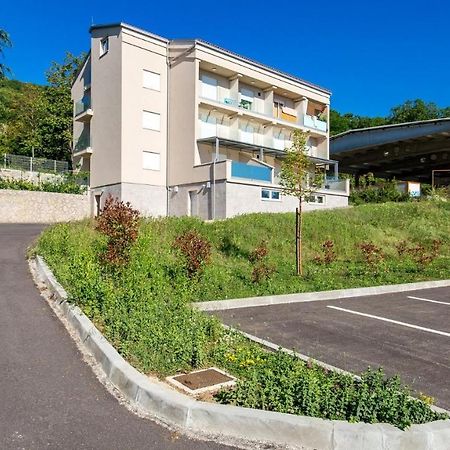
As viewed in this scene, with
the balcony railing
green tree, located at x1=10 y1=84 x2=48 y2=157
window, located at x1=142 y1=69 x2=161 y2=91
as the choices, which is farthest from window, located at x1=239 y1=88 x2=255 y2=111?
green tree, located at x1=10 y1=84 x2=48 y2=157

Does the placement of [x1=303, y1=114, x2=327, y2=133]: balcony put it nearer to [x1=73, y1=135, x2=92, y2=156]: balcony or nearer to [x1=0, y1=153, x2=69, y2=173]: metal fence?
[x1=73, y1=135, x2=92, y2=156]: balcony

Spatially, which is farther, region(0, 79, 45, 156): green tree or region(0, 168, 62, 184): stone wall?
region(0, 79, 45, 156): green tree

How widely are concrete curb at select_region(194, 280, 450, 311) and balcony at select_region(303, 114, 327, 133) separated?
2558cm

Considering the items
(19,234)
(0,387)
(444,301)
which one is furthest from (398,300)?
(19,234)

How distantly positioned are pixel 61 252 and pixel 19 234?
313 inches

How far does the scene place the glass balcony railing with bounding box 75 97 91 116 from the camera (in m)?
32.2

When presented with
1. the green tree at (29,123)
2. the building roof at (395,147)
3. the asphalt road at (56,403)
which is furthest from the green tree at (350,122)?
the asphalt road at (56,403)

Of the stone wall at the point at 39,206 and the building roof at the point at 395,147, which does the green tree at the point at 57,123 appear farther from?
the building roof at the point at 395,147

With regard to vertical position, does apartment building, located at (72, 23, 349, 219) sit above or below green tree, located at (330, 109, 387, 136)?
below

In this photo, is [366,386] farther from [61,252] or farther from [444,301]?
[61,252]

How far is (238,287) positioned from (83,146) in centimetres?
2542

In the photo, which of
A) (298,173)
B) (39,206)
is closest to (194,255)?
(298,173)

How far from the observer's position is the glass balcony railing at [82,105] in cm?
3219

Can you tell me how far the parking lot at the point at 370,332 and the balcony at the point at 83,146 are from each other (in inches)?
996
